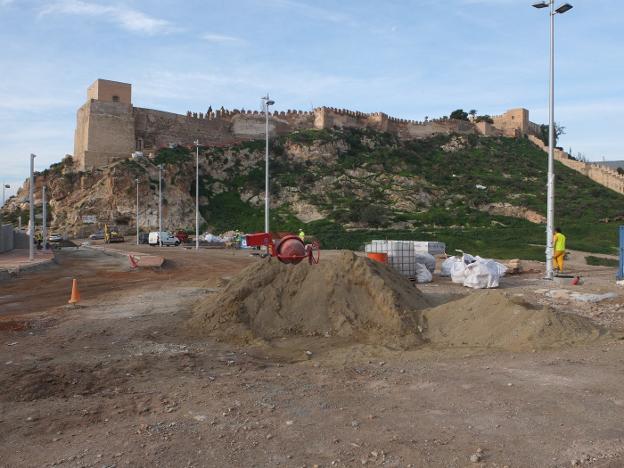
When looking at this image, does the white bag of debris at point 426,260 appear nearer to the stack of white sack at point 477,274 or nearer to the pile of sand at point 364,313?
the stack of white sack at point 477,274

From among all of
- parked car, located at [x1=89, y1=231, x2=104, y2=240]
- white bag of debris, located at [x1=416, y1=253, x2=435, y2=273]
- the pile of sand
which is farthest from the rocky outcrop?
the pile of sand

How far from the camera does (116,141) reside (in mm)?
56969

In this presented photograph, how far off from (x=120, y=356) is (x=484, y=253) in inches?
938

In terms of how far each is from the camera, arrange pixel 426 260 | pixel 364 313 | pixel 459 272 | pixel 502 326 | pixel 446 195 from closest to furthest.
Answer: pixel 502 326, pixel 364 313, pixel 459 272, pixel 426 260, pixel 446 195

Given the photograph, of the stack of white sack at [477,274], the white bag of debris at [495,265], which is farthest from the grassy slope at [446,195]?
the stack of white sack at [477,274]

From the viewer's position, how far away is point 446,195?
58.4 meters

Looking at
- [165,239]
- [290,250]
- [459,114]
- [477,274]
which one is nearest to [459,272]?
[477,274]

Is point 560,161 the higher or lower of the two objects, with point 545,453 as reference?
higher

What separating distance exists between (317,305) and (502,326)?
324 cm

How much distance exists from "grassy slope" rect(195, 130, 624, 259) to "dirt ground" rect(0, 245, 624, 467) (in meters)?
20.8

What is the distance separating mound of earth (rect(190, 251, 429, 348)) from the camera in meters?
8.64

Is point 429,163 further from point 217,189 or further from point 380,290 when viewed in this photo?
point 380,290

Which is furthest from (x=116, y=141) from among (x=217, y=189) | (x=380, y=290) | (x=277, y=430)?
(x=277, y=430)

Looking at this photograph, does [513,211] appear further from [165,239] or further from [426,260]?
[426,260]
